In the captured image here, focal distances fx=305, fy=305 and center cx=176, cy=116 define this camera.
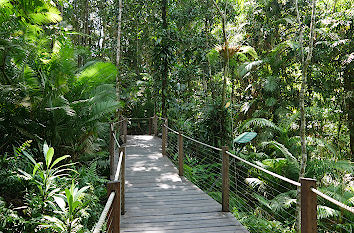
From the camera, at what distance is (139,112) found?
14281mm

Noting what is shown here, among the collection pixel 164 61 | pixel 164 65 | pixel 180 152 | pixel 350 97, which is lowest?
pixel 180 152

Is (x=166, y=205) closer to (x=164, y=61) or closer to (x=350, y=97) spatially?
(x=350, y=97)

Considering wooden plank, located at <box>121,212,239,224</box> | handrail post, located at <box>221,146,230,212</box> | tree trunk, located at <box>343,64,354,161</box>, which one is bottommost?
wooden plank, located at <box>121,212,239,224</box>

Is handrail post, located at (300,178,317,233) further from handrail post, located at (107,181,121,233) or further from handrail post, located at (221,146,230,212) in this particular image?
handrail post, located at (221,146,230,212)

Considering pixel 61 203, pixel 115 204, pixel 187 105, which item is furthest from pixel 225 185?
pixel 187 105

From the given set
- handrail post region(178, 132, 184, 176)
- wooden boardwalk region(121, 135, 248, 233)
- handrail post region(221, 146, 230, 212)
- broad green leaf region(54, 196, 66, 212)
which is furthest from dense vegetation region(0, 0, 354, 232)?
handrail post region(178, 132, 184, 176)

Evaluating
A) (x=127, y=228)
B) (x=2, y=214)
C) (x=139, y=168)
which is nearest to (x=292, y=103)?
(x=139, y=168)

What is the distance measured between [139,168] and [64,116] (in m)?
1.94

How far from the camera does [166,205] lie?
4441 mm

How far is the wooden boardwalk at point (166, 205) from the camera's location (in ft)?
12.0

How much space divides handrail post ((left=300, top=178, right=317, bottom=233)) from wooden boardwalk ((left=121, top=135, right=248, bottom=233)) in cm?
114

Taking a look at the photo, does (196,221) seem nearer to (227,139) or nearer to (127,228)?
(127,228)

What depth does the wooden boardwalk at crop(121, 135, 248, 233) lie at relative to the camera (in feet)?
12.0

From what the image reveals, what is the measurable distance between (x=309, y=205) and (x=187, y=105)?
330 inches
